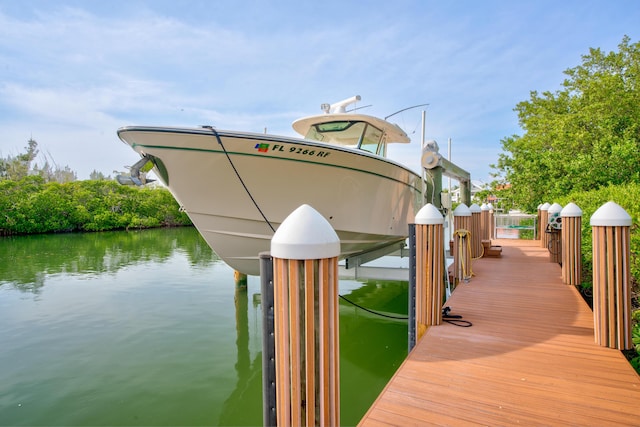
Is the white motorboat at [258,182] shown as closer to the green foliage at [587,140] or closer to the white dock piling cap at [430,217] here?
the white dock piling cap at [430,217]

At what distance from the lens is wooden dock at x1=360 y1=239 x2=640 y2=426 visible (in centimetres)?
218

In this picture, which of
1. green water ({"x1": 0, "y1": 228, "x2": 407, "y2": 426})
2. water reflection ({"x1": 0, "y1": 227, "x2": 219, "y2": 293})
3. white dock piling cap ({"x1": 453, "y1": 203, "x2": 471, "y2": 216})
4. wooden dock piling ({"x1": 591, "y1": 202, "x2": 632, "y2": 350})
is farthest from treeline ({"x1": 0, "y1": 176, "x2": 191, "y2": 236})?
wooden dock piling ({"x1": 591, "y1": 202, "x2": 632, "y2": 350})

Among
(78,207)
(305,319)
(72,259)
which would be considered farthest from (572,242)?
(78,207)

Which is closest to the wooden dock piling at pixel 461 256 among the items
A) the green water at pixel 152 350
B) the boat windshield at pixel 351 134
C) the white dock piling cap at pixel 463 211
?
the white dock piling cap at pixel 463 211

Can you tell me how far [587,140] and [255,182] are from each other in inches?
510

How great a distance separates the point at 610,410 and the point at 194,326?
6289mm

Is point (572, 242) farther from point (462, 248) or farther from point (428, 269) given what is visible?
point (428, 269)

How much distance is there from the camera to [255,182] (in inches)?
192

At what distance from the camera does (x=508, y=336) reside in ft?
11.5

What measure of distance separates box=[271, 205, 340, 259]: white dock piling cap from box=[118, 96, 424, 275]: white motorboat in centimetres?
326

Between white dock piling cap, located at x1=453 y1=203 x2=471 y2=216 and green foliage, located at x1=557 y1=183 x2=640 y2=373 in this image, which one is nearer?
green foliage, located at x1=557 y1=183 x2=640 y2=373

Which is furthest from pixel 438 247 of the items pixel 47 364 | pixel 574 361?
pixel 47 364

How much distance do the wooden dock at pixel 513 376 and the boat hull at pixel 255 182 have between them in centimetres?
216

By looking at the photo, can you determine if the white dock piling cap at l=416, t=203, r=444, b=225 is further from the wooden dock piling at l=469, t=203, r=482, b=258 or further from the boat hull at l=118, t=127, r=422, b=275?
the wooden dock piling at l=469, t=203, r=482, b=258
